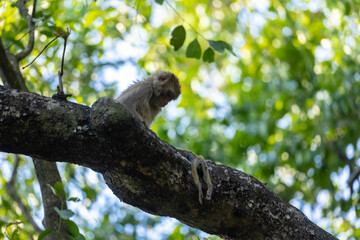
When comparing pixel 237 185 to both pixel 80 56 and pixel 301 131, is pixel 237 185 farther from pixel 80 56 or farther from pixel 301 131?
pixel 301 131

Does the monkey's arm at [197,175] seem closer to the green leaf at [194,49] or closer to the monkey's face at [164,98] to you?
the green leaf at [194,49]

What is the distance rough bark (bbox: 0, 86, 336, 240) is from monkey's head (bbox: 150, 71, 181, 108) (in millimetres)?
1816

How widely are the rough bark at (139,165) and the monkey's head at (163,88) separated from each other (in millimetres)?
1816

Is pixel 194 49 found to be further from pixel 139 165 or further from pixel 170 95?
pixel 139 165

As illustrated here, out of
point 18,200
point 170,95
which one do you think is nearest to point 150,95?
point 170,95

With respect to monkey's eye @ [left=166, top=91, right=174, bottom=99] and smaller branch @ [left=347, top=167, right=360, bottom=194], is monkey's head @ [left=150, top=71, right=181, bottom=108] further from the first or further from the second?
smaller branch @ [left=347, top=167, right=360, bottom=194]

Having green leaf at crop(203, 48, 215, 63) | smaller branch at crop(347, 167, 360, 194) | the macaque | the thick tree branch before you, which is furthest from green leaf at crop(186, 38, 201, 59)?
smaller branch at crop(347, 167, 360, 194)

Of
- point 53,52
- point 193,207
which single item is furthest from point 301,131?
point 193,207

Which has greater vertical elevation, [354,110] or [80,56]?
[354,110]

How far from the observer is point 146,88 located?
4.84m

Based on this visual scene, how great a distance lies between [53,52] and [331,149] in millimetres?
4453

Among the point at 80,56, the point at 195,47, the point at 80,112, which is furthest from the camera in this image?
the point at 80,56

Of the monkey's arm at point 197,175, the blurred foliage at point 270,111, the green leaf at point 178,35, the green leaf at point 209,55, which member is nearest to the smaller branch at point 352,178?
the blurred foliage at point 270,111

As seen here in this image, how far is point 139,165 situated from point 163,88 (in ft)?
7.75
